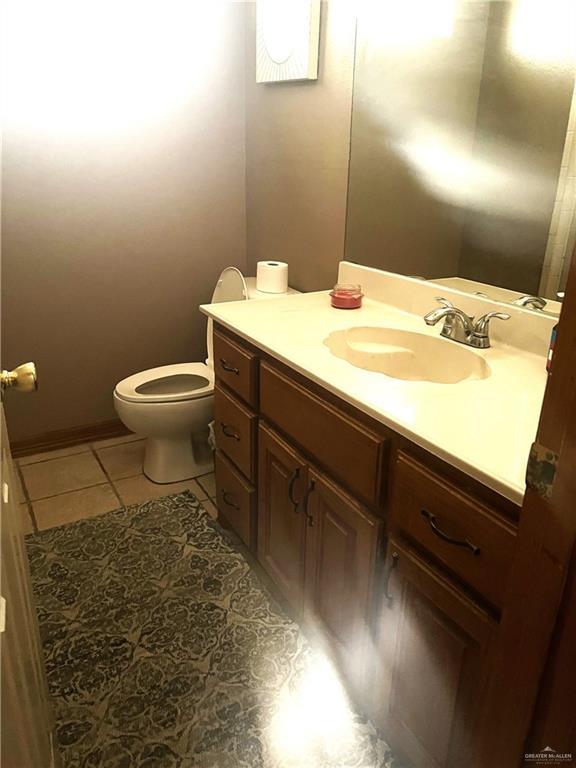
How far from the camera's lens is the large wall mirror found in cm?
140

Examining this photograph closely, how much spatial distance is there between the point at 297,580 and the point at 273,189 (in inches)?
65.5

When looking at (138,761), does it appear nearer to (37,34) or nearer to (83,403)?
(83,403)

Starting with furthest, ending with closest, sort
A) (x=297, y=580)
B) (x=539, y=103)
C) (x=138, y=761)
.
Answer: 1. (x=297, y=580)
2. (x=539, y=103)
3. (x=138, y=761)

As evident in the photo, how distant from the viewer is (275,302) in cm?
192

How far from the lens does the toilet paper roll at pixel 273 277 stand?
2307mm

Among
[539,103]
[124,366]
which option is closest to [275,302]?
[539,103]

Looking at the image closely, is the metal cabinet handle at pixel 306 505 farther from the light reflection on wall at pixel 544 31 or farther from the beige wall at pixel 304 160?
the light reflection on wall at pixel 544 31

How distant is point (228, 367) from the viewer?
1.77m

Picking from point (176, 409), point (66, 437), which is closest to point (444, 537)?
point (176, 409)

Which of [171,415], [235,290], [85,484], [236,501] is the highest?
[235,290]

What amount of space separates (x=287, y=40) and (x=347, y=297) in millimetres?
1056

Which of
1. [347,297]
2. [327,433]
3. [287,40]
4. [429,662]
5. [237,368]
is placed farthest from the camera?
[287,40]

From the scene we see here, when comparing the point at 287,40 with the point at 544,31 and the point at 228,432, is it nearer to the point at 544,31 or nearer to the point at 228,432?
the point at 544,31

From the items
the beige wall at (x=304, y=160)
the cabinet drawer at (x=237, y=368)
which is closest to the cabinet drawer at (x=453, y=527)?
the cabinet drawer at (x=237, y=368)
